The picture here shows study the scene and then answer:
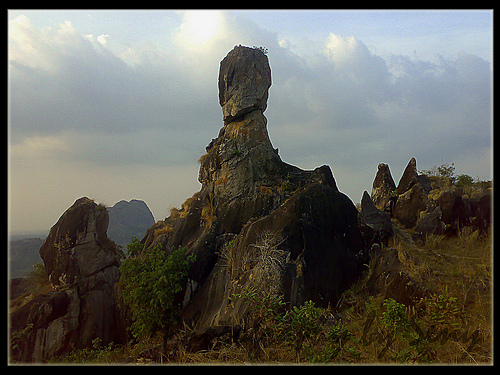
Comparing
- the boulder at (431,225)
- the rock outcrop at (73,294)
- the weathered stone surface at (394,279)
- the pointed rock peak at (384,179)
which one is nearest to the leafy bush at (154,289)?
the rock outcrop at (73,294)

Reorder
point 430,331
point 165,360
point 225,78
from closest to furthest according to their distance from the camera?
point 430,331 → point 165,360 → point 225,78

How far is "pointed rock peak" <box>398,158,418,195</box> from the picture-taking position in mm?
17547

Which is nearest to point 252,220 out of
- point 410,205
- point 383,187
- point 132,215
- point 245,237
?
point 245,237

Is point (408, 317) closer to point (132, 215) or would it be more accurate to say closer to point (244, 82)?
point (244, 82)

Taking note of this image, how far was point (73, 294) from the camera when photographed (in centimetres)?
1521

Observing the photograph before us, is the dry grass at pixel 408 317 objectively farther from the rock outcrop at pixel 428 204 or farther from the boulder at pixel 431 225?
the rock outcrop at pixel 428 204

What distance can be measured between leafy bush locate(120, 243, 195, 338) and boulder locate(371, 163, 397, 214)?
13.0 m

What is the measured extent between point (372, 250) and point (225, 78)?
14167 millimetres

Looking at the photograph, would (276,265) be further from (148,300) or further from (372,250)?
(148,300)

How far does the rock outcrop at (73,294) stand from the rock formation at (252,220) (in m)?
2.93

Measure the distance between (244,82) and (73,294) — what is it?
14.9 metres

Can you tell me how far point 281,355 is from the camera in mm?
4250

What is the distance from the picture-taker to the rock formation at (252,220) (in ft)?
28.3
